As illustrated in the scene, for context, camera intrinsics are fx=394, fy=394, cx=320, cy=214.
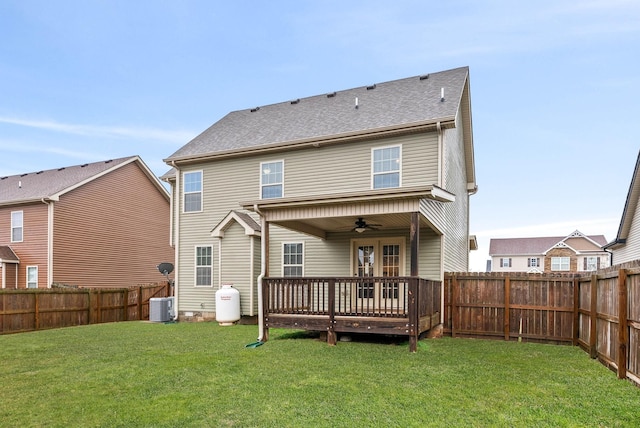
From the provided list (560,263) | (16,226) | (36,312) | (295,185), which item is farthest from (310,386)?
(560,263)

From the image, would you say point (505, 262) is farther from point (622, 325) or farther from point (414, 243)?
point (622, 325)

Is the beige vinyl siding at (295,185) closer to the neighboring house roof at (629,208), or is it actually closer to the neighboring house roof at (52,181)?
the neighboring house roof at (52,181)

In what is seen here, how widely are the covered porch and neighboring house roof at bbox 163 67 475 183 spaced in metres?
2.83

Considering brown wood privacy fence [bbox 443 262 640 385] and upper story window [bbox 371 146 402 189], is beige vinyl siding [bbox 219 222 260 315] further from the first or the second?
brown wood privacy fence [bbox 443 262 640 385]

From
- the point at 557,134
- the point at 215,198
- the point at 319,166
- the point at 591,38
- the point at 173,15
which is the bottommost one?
the point at 215,198

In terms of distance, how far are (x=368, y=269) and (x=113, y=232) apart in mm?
14459

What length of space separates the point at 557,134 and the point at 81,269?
2487cm

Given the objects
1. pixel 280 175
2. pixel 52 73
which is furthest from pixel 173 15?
pixel 52 73

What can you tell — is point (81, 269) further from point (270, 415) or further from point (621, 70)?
point (621, 70)

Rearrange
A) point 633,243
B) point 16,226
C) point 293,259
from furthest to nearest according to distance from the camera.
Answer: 1. point 16,226
2. point 633,243
3. point 293,259

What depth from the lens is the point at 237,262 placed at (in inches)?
504

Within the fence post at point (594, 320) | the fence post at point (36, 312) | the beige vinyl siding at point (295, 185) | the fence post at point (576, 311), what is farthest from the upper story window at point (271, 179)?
the fence post at point (594, 320)

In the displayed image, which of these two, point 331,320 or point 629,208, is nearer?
point 331,320

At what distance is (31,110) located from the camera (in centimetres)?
3153
